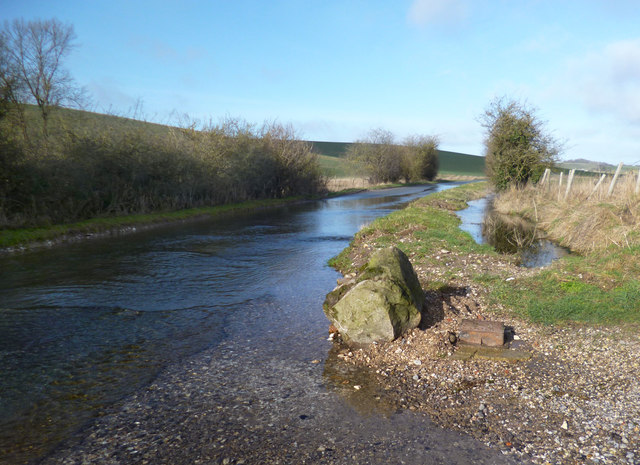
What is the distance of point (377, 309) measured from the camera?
6578 millimetres

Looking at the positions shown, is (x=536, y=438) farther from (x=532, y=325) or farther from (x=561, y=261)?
(x=561, y=261)

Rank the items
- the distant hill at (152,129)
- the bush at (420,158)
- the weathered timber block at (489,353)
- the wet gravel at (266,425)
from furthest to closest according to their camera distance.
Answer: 1. the bush at (420,158)
2. the distant hill at (152,129)
3. the weathered timber block at (489,353)
4. the wet gravel at (266,425)

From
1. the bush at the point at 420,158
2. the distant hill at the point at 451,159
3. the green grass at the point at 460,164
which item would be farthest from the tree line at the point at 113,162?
the green grass at the point at 460,164

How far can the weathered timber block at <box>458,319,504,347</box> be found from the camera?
6.29 m

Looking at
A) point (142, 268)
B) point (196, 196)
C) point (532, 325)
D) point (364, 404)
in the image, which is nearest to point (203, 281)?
point (142, 268)

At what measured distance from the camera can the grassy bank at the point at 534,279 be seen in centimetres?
747

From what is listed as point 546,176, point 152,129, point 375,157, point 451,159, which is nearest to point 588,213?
point 546,176

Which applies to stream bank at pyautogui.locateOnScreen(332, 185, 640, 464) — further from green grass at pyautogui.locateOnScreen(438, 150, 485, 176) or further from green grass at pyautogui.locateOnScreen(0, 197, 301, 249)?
green grass at pyautogui.locateOnScreen(438, 150, 485, 176)

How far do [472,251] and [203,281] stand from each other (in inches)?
295

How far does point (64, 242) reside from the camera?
17047 mm

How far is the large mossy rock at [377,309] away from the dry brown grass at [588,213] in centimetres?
727

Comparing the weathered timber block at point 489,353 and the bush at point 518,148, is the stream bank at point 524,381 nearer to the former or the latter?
the weathered timber block at point 489,353

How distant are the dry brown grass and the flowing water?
830cm

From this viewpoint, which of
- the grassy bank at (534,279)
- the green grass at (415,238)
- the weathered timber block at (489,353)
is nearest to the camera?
the weathered timber block at (489,353)
